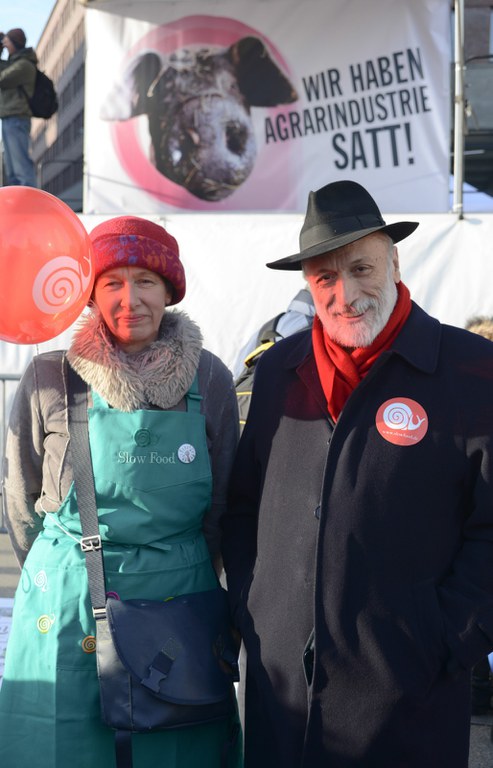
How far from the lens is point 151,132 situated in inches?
268

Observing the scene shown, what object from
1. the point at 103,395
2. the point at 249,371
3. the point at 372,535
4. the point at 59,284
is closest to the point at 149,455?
the point at 103,395

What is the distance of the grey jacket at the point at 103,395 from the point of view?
231 cm

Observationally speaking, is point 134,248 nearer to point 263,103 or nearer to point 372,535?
point 372,535

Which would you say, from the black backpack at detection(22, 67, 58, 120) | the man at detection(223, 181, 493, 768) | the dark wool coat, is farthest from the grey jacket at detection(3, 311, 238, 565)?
the black backpack at detection(22, 67, 58, 120)

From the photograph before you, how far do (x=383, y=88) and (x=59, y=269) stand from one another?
16.2 feet

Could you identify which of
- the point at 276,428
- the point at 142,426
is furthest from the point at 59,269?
the point at 276,428

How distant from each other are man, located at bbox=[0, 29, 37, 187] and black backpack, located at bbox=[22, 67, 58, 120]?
0.14 feet

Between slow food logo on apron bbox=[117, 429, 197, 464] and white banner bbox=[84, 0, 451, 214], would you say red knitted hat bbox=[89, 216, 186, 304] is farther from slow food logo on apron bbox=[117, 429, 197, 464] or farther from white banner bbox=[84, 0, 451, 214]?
white banner bbox=[84, 0, 451, 214]

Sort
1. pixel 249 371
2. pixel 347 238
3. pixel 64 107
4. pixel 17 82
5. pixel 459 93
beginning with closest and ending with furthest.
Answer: pixel 347 238
pixel 249 371
pixel 459 93
pixel 17 82
pixel 64 107

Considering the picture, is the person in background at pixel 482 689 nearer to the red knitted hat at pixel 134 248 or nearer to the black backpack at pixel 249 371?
the black backpack at pixel 249 371

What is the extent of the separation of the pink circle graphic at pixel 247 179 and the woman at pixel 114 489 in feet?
14.9

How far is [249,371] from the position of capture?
152 inches

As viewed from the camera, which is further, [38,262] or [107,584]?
[38,262]

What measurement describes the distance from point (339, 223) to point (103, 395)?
2.53 feet
